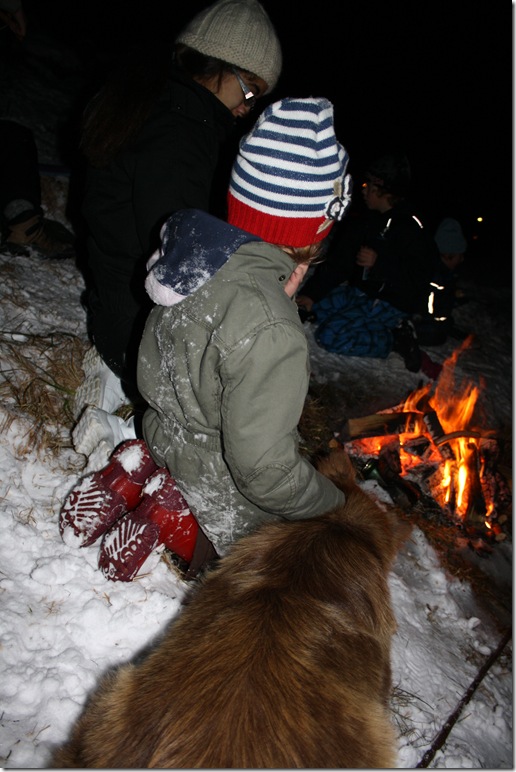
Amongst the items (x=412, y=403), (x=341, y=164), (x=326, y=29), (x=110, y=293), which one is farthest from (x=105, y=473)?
(x=326, y=29)

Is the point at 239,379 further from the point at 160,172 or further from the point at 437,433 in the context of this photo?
the point at 437,433

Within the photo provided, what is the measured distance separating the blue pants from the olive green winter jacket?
9.62ft

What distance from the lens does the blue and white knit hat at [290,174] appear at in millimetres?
1342

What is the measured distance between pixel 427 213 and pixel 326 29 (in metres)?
7.07

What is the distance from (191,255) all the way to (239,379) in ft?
1.20

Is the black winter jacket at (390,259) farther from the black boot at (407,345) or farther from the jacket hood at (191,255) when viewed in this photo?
the jacket hood at (191,255)

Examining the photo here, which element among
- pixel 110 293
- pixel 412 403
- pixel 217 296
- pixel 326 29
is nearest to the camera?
pixel 217 296

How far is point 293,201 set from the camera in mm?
1376

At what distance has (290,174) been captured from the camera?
1351 mm

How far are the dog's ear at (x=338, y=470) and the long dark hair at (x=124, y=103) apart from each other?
1493 mm

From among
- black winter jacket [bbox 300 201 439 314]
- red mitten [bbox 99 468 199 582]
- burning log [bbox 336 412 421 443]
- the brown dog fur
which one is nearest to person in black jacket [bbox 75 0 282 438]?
red mitten [bbox 99 468 199 582]

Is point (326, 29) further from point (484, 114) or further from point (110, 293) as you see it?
point (110, 293)

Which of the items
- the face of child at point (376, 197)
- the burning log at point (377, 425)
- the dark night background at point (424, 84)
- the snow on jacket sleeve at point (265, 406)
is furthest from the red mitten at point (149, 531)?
the dark night background at point (424, 84)

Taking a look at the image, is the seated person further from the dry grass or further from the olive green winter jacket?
the olive green winter jacket
